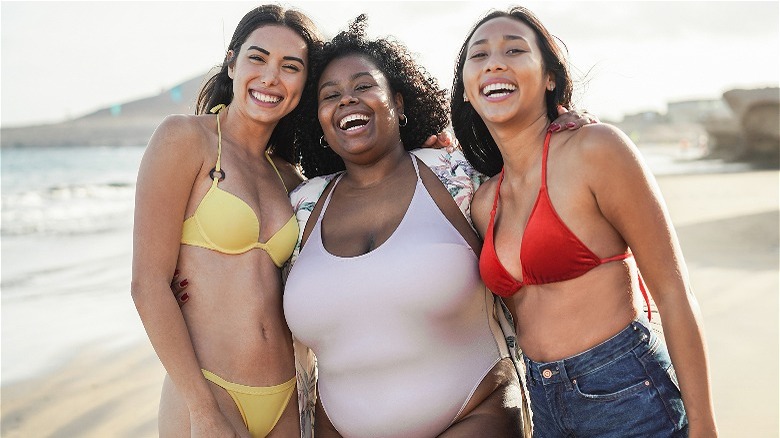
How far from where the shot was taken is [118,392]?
526 centimetres

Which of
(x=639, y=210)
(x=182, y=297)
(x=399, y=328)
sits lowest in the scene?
(x=399, y=328)

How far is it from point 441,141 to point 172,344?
1752 mm

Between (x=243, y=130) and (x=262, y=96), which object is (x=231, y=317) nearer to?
(x=243, y=130)

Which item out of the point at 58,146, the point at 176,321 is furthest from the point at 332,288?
the point at 58,146

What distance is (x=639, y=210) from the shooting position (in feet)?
7.91

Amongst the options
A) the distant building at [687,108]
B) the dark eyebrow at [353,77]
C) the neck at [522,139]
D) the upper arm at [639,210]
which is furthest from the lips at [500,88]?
the distant building at [687,108]

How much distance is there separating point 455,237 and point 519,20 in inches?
36.5

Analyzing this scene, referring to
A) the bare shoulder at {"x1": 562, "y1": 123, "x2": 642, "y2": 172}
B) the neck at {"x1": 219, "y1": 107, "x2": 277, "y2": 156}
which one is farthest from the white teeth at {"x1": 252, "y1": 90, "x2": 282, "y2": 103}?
the bare shoulder at {"x1": 562, "y1": 123, "x2": 642, "y2": 172}

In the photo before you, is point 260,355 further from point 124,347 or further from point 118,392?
point 124,347

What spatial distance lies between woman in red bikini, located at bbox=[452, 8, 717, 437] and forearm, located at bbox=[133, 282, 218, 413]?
1.20 meters

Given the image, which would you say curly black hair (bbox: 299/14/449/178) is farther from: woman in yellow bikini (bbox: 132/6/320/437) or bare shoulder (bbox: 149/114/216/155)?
bare shoulder (bbox: 149/114/216/155)

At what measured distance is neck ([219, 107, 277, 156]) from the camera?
3363mm

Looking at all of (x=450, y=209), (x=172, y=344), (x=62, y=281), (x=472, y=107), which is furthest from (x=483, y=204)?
(x=62, y=281)

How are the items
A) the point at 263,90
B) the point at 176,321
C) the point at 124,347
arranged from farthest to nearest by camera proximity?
the point at 124,347 < the point at 263,90 < the point at 176,321
